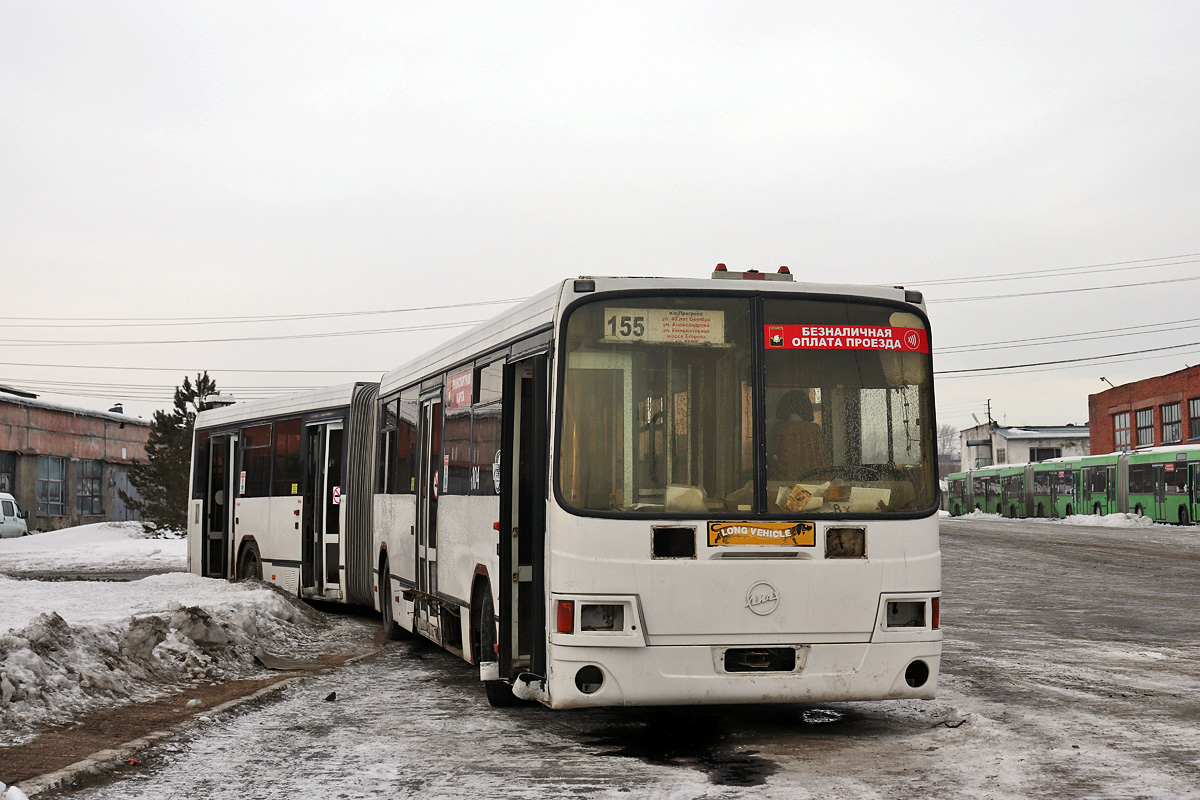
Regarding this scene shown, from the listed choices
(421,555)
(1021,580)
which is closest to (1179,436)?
(1021,580)

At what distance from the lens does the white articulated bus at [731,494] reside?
311 inches

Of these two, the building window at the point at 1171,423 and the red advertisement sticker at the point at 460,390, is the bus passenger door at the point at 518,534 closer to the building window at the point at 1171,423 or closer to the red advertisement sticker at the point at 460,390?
the red advertisement sticker at the point at 460,390

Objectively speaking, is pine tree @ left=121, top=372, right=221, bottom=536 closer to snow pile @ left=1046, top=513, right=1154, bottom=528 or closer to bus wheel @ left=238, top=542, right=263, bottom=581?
bus wheel @ left=238, top=542, right=263, bottom=581

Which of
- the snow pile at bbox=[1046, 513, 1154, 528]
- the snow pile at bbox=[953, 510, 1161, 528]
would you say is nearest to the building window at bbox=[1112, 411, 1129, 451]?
the snow pile at bbox=[953, 510, 1161, 528]

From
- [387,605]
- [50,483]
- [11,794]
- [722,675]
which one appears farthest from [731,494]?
[50,483]

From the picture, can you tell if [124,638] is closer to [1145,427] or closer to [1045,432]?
[1145,427]

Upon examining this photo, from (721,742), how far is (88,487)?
57.0m

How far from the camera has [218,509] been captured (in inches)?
843

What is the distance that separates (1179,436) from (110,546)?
57785mm

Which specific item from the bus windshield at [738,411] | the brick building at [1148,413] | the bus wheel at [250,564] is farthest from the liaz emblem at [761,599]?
the brick building at [1148,413]

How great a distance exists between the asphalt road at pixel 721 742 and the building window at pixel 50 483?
1881 inches

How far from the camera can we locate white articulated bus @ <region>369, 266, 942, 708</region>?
791cm

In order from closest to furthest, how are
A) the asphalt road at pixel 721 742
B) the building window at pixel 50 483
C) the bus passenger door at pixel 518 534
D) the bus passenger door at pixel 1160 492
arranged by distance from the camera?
the asphalt road at pixel 721 742 → the bus passenger door at pixel 518 534 → the bus passenger door at pixel 1160 492 → the building window at pixel 50 483

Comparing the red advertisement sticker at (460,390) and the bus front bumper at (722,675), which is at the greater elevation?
the red advertisement sticker at (460,390)
